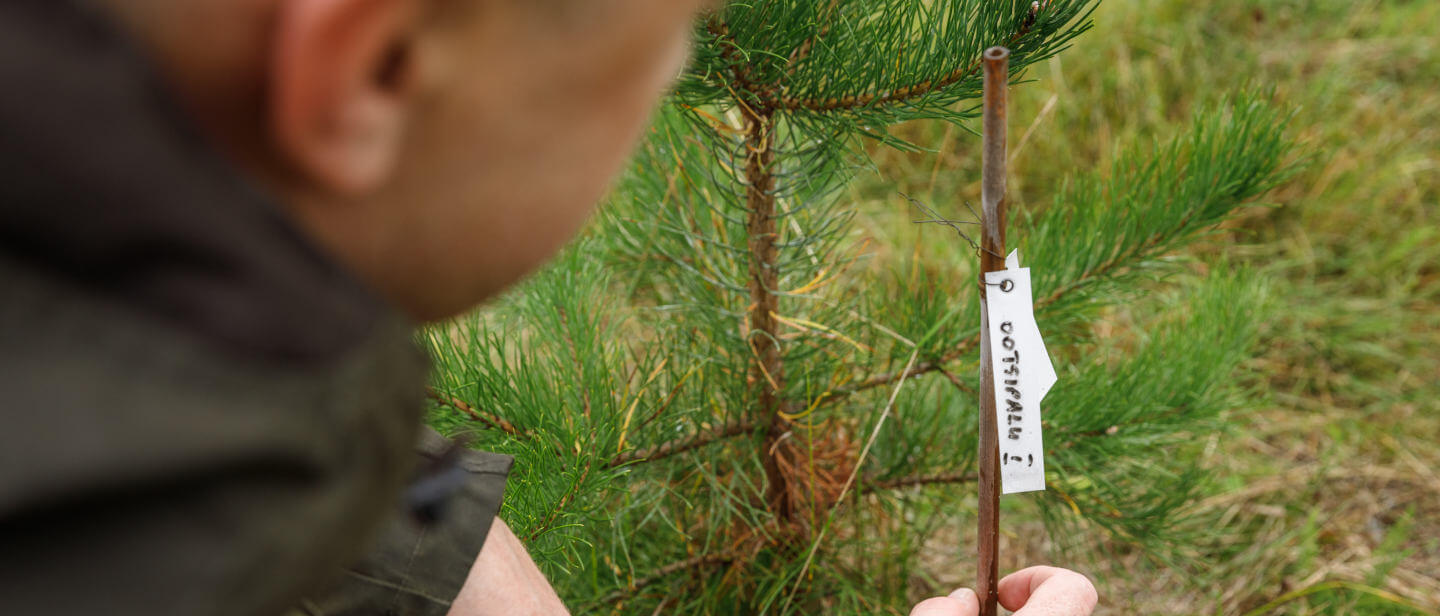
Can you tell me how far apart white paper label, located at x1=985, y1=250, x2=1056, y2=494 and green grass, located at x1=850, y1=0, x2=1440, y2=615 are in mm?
559

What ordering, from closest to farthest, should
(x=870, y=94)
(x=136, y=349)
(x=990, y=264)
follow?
(x=136, y=349) → (x=990, y=264) → (x=870, y=94)

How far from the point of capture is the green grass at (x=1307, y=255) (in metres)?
1.16

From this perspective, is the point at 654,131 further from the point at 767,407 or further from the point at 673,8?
the point at 673,8

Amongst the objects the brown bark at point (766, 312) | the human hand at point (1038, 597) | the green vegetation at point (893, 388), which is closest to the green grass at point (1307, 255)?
the green vegetation at point (893, 388)

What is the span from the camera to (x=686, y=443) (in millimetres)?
796

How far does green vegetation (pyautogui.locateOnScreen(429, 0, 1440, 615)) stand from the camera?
0.67 metres

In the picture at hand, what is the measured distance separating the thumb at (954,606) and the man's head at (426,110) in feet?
1.16

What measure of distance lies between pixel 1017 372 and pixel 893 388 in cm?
42


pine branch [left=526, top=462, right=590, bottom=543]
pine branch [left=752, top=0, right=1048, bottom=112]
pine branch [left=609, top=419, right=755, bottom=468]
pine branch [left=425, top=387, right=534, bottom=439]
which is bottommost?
pine branch [left=526, top=462, right=590, bottom=543]

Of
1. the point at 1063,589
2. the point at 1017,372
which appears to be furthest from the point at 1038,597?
the point at 1017,372

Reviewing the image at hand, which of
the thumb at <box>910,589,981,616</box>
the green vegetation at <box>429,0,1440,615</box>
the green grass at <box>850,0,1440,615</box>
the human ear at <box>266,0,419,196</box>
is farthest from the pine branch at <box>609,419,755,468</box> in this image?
the human ear at <box>266,0,419,196</box>

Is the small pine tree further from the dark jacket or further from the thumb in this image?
the dark jacket

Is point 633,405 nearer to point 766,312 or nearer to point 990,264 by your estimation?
point 766,312

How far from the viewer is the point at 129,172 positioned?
23cm
